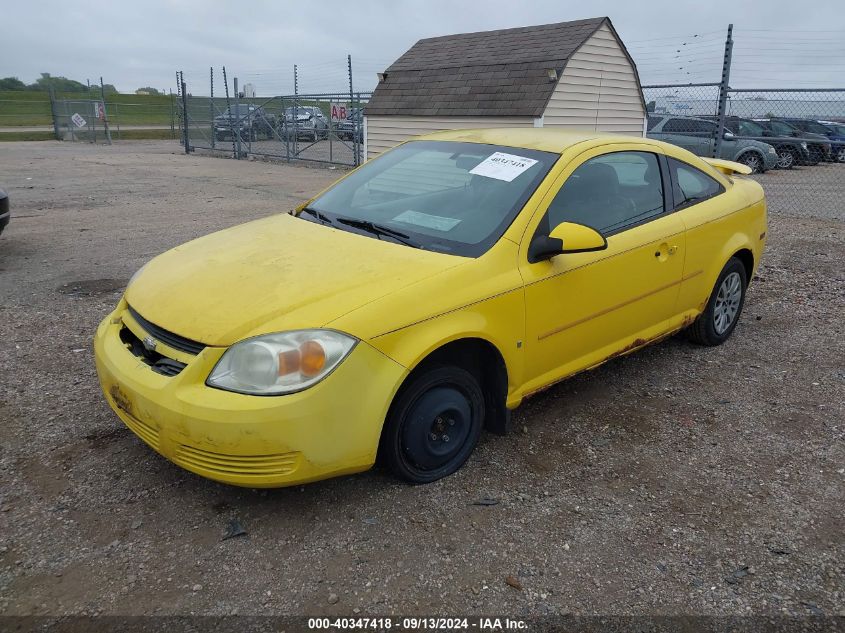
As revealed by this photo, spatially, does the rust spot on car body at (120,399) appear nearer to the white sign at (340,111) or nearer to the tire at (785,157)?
the white sign at (340,111)

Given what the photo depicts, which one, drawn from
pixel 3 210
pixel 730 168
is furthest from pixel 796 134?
pixel 3 210

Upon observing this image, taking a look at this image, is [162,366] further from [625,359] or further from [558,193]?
Result: [625,359]

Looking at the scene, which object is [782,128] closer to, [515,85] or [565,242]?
[515,85]

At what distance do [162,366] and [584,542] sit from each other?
1.88 meters

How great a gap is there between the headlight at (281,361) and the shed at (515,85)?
940cm

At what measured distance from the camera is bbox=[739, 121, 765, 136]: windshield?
1753 cm

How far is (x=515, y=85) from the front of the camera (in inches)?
461

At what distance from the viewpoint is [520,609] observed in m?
2.37

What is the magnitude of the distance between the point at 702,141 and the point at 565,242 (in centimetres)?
1408

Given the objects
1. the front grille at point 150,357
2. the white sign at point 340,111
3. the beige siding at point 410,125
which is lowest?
the front grille at point 150,357

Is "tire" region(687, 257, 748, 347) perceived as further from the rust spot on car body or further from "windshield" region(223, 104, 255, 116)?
"windshield" region(223, 104, 255, 116)

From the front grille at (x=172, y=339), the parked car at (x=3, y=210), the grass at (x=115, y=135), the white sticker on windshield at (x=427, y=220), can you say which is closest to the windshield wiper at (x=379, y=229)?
the white sticker on windshield at (x=427, y=220)

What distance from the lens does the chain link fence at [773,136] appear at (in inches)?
444

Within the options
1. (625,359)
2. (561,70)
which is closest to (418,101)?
(561,70)
